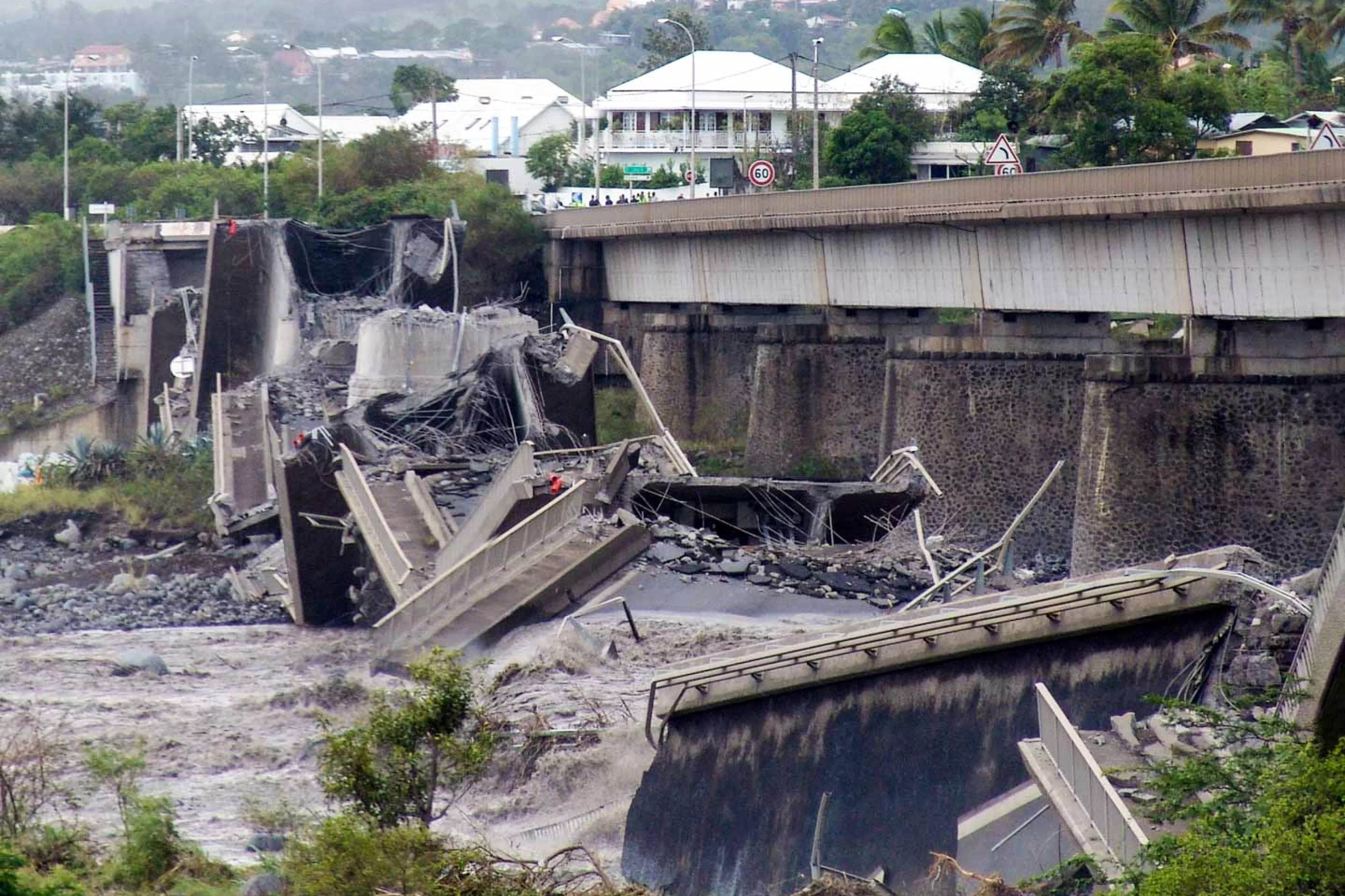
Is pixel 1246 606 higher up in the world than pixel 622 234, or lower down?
lower down

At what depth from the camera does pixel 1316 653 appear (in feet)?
48.7

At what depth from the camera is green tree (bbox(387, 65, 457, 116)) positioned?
11969cm

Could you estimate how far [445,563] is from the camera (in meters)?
30.3

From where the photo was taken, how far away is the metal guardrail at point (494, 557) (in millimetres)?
27797

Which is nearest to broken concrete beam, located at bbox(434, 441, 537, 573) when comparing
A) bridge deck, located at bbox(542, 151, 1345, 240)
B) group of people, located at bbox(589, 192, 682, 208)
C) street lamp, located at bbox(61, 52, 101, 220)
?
bridge deck, located at bbox(542, 151, 1345, 240)

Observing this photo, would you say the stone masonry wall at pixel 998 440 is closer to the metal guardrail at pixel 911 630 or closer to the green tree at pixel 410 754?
the metal guardrail at pixel 911 630

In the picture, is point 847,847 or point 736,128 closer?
point 847,847

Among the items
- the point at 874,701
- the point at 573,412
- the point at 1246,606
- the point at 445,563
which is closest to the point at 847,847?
the point at 874,701

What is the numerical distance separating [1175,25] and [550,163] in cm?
2609

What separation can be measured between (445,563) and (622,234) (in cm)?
2134

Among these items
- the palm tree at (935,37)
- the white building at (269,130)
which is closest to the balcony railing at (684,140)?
the white building at (269,130)

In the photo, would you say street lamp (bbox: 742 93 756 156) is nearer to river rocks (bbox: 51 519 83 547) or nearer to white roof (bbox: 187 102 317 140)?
white roof (bbox: 187 102 317 140)

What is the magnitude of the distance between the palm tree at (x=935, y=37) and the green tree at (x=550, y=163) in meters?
19.1

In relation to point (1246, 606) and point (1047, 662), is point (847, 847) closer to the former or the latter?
point (1047, 662)
